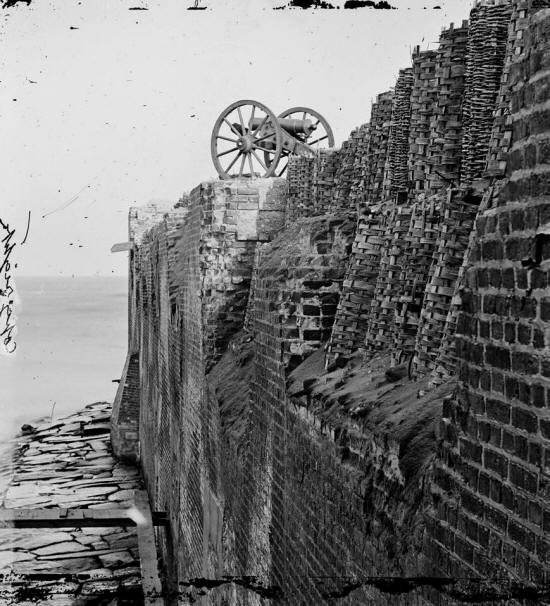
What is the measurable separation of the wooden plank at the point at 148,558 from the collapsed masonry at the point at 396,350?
69.4 inches

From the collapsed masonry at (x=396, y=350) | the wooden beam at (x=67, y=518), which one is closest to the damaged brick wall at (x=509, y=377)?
the collapsed masonry at (x=396, y=350)

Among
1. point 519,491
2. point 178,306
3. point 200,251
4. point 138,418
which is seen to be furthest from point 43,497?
point 519,491

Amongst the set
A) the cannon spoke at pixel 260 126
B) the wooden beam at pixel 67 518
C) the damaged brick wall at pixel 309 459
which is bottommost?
the wooden beam at pixel 67 518

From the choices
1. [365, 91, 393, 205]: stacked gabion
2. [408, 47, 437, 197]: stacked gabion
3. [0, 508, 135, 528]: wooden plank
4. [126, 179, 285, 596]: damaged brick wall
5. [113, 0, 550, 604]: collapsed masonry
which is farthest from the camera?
[0, 508, 135, 528]: wooden plank

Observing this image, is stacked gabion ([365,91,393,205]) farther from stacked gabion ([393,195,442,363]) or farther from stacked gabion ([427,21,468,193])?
stacked gabion ([393,195,442,363])

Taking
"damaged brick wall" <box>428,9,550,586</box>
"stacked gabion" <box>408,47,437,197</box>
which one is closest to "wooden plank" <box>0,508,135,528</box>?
"stacked gabion" <box>408,47,437,197</box>

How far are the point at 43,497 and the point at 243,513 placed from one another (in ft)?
40.9

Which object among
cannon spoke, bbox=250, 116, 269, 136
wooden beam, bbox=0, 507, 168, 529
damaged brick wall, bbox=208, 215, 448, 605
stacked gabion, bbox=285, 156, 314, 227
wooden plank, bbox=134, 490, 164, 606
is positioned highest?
cannon spoke, bbox=250, 116, 269, 136

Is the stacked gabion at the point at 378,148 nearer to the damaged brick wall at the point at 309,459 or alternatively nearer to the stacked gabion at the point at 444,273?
the damaged brick wall at the point at 309,459

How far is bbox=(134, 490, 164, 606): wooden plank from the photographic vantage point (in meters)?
10.5

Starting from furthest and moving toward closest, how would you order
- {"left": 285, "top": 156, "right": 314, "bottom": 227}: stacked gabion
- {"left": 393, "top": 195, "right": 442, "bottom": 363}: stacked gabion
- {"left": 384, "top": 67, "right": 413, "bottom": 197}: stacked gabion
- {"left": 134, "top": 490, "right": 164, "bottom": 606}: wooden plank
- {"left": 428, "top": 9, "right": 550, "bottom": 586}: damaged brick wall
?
{"left": 134, "top": 490, "right": 164, "bottom": 606}: wooden plank, {"left": 285, "top": 156, "right": 314, "bottom": 227}: stacked gabion, {"left": 384, "top": 67, "right": 413, "bottom": 197}: stacked gabion, {"left": 393, "top": 195, "right": 442, "bottom": 363}: stacked gabion, {"left": 428, "top": 9, "right": 550, "bottom": 586}: damaged brick wall

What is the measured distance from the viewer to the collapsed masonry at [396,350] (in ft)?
8.50

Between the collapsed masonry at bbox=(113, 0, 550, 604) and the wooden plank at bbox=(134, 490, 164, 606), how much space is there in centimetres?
176

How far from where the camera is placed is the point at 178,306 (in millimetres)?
11047
